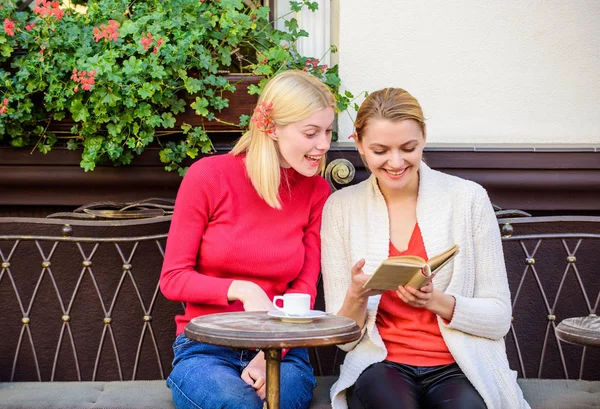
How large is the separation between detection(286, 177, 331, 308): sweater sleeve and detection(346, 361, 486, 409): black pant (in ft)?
1.44

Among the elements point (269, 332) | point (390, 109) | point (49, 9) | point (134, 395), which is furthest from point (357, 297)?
point (49, 9)

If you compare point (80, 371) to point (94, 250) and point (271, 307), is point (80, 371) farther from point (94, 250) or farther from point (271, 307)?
point (271, 307)

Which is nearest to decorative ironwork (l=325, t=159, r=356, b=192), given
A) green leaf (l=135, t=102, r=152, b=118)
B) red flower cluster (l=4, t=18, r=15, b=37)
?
green leaf (l=135, t=102, r=152, b=118)

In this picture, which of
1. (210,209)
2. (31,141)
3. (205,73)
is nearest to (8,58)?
(31,141)

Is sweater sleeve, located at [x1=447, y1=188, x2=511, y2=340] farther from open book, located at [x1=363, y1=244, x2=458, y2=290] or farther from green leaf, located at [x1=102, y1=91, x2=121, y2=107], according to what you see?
green leaf, located at [x1=102, y1=91, x2=121, y2=107]

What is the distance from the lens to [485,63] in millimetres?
4277

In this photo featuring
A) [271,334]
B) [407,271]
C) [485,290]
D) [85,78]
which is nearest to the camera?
[271,334]

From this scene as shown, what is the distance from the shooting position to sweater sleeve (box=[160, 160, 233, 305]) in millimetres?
3207

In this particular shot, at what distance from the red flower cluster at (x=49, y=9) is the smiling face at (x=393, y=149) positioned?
145cm

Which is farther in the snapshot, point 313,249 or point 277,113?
point 313,249

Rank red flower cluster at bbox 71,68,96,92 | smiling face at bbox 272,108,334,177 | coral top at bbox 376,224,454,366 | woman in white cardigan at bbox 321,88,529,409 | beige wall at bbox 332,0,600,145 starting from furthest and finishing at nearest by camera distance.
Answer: beige wall at bbox 332,0,600,145, red flower cluster at bbox 71,68,96,92, smiling face at bbox 272,108,334,177, coral top at bbox 376,224,454,366, woman in white cardigan at bbox 321,88,529,409

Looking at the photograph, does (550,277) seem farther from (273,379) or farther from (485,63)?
(273,379)

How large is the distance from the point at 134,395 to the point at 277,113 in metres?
1.17

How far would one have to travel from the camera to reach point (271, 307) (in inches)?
125
